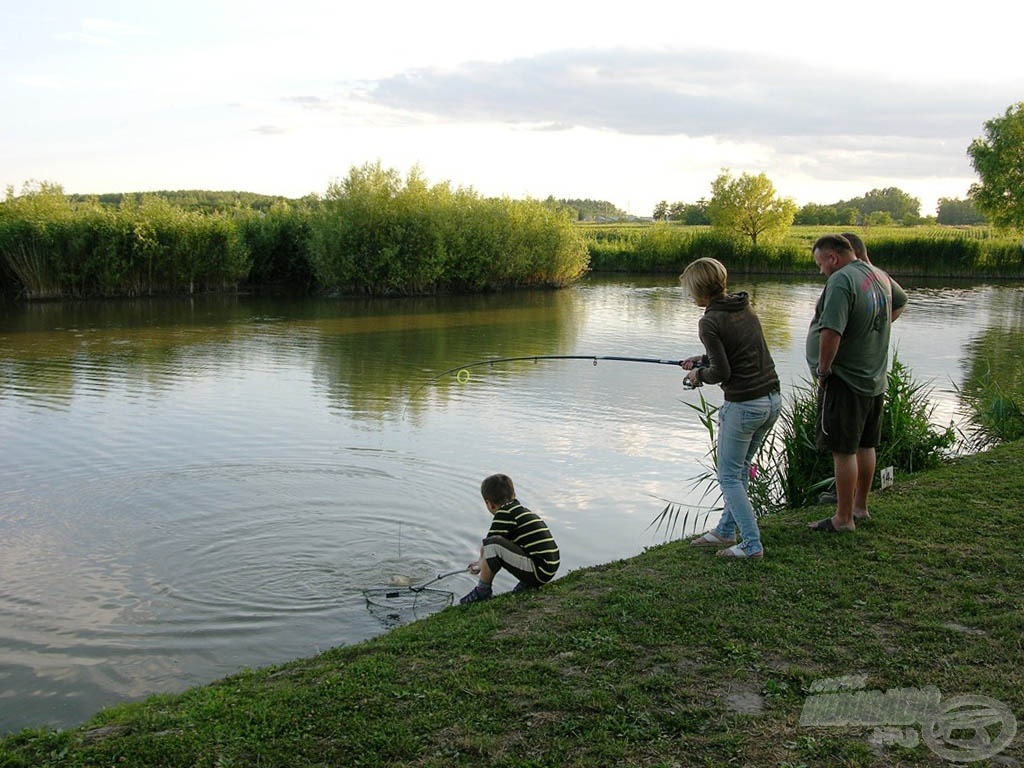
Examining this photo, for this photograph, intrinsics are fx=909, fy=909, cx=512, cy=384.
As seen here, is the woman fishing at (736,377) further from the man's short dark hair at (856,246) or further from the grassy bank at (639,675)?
the man's short dark hair at (856,246)

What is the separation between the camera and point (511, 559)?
595cm

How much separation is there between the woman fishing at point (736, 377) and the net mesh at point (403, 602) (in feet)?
6.99

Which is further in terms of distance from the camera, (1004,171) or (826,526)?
(1004,171)

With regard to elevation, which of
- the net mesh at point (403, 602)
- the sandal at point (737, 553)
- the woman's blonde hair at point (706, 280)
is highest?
the woman's blonde hair at point (706, 280)

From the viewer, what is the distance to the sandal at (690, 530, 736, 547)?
6.32m

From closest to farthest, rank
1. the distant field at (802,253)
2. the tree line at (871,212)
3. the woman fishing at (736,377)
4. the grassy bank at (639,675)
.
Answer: the grassy bank at (639,675)
the woman fishing at (736,377)
the distant field at (802,253)
the tree line at (871,212)

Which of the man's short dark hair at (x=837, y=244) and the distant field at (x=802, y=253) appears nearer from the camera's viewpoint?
the man's short dark hair at (x=837, y=244)

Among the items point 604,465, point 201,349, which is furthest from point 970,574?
point 201,349

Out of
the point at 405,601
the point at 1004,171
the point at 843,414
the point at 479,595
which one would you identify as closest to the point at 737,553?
the point at 843,414

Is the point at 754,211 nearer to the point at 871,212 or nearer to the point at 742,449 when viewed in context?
the point at 871,212

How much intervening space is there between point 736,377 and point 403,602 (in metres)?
2.92

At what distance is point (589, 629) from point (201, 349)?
17.6m

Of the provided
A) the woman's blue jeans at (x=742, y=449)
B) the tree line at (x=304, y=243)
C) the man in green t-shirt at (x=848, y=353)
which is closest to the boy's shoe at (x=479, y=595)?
the woman's blue jeans at (x=742, y=449)

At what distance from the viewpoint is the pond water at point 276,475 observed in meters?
6.30
